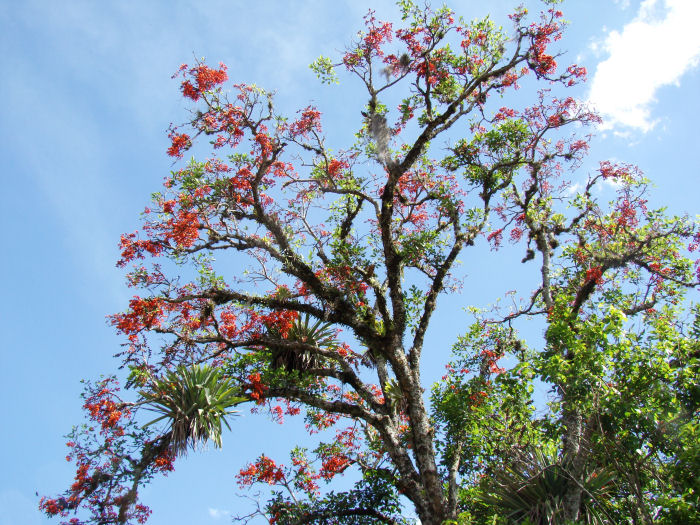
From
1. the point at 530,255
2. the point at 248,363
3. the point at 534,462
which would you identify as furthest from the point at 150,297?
the point at 530,255

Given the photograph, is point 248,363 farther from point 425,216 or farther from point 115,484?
point 425,216

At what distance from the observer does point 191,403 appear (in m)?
8.91

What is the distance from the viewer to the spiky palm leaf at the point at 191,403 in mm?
8594

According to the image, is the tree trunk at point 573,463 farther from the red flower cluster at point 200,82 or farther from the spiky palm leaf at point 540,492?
the red flower cluster at point 200,82

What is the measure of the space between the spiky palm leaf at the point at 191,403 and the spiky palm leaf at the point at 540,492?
14.7 feet

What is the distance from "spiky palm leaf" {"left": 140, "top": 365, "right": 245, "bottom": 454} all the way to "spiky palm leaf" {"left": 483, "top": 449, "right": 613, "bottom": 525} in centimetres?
448

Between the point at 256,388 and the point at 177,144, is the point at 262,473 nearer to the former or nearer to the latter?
the point at 256,388

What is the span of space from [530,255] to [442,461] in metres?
6.81

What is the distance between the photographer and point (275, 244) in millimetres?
11688

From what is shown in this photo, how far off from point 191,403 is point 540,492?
559 centimetres

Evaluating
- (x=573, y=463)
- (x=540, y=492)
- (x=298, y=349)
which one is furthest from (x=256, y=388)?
(x=573, y=463)

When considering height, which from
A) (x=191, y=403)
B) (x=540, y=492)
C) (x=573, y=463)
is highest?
(x=191, y=403)

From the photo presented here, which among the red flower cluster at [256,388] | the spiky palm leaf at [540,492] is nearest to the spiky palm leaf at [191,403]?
the red flower cluster at [256,388]

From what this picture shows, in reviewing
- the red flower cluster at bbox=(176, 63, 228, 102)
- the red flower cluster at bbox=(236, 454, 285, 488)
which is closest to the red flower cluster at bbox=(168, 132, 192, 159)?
the red flower cluster at bbox=(176, 63, 228, 102)
